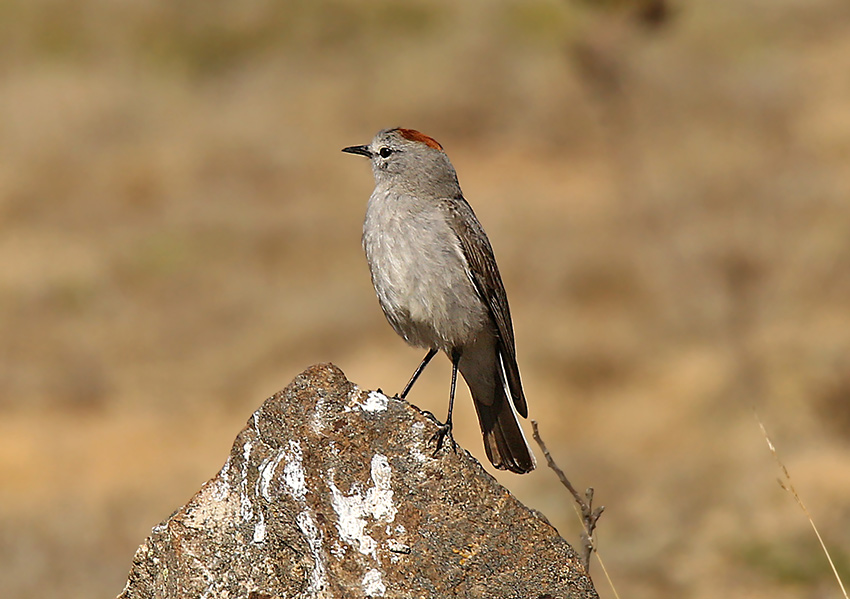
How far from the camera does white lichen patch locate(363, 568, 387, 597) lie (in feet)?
12.4

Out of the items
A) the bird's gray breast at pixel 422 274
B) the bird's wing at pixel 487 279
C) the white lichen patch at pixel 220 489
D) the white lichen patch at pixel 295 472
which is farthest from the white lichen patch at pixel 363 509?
the bird's wing at pixel 487 279

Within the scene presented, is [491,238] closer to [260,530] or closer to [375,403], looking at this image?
[375,403]

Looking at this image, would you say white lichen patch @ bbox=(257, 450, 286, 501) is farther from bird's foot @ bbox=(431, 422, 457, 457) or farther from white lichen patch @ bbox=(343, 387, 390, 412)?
bird's foot @ bbox=(431, 422, 457, 457)

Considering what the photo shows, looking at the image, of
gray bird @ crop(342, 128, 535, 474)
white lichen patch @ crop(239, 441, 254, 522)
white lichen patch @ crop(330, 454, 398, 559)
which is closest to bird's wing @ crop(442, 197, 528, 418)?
gray bird @ crop(342, 128, 535, 474)

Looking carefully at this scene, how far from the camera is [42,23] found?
32594 millimetres

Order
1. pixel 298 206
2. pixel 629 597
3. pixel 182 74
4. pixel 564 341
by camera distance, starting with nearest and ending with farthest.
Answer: pixel 629 597 < pixel 564 341 < pixel 298 206 < pixel 182 74

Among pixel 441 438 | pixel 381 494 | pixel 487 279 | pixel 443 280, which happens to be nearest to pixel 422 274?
pixel 443 280

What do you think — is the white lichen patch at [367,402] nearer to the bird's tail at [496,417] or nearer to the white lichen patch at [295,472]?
the white lichen patch at [295,472]

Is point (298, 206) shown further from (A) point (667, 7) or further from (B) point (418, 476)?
(B) point (418, 476)

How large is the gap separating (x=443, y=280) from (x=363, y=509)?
68.5 inches

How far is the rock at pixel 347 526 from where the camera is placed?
12.6ft

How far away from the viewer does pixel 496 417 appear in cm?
558

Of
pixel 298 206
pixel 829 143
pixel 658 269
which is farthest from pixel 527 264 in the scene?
pixel 829 143

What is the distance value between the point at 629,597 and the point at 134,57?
2713 centimetres
